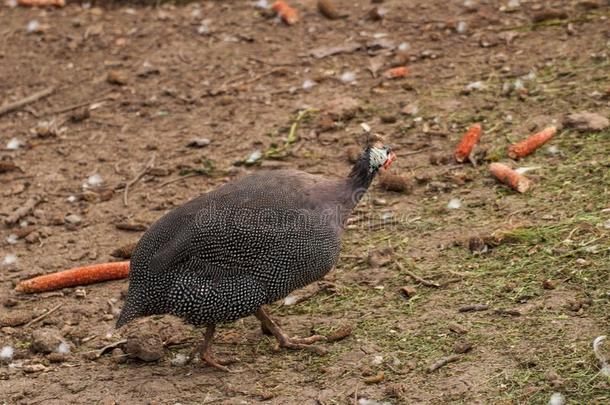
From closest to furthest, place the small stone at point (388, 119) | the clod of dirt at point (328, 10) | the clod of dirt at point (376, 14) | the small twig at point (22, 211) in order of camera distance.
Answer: the small twig at point (22, 211) < the small stone at point (388, 119) < the clod of dirt at point (376, 14) < the clod of dirt at point (328, 10)

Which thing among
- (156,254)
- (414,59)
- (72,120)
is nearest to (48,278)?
(156,254)

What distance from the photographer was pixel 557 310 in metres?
4.76

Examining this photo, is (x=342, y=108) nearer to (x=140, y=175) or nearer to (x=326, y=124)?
(x=326, y=124)

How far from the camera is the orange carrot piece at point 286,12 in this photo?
8219 mm

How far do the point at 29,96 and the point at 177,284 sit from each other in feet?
12.0

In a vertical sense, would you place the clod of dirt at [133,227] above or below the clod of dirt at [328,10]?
below

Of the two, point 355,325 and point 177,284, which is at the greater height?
point 177,284

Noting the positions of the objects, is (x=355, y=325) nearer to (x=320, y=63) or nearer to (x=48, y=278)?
(x=48, y=278)

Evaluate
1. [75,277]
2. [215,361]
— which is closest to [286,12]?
[75,277]

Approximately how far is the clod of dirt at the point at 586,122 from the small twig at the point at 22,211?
3.36m

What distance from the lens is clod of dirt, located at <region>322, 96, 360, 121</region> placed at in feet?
23.0

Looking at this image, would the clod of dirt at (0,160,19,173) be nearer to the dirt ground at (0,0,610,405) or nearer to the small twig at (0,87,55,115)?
the dirt ground at (0,0,610,405)

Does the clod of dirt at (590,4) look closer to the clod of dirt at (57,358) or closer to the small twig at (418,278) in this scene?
the small twig at (418,278)

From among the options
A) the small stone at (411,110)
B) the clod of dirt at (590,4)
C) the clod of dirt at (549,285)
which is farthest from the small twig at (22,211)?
the clod of dirt at (590,4)
